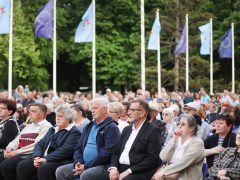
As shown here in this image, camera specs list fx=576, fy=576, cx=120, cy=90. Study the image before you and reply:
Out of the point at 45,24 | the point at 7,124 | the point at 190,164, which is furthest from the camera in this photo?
the point at 45,24

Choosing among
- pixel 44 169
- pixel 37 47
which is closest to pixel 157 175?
pixel 44 169

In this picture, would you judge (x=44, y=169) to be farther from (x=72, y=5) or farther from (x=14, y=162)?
(x=72, y=5)

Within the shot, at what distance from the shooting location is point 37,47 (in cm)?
3688

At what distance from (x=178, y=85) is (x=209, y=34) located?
7992 millimetres

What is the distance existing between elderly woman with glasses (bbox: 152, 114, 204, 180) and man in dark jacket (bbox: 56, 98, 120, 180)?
965mm

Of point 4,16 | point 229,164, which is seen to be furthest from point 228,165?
point 4,16

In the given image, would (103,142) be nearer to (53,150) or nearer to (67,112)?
(67,112)

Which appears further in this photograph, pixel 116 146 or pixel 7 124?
pixel 7 124

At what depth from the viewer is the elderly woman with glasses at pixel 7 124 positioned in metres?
9.88

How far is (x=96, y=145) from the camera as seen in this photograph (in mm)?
8328

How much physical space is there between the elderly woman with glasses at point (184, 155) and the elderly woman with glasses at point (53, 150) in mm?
1826

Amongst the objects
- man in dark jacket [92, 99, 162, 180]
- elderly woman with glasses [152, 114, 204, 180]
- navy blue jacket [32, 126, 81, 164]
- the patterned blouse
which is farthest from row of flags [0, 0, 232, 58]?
the patterned blouse

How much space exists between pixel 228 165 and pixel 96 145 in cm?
212

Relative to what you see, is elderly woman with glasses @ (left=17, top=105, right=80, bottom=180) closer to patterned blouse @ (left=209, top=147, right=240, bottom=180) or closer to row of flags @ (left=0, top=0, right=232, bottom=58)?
patterned blouse @ (left=209, top=147, right=240, bottom=180)
